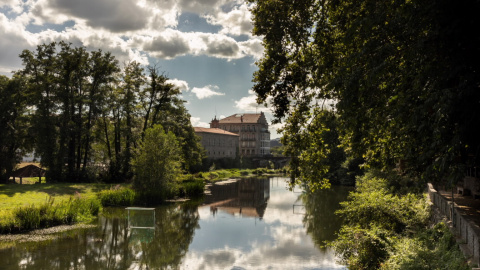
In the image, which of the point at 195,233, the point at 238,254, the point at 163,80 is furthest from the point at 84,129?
the point at 238,254

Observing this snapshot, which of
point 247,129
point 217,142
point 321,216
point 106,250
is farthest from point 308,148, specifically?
point 247,129

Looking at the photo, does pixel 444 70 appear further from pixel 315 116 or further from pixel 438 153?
pixel 315 116

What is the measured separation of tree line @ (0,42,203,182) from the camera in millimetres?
33250

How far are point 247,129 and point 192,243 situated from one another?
81146 mm

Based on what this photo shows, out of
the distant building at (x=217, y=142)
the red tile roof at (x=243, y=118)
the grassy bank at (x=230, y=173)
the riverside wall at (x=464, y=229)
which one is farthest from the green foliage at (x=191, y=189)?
the red tile roof at (x=243, y=118)

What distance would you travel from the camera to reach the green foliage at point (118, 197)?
26334 millimetres

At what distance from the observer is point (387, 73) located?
30.8 ft

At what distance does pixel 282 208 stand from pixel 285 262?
14848 millimetres

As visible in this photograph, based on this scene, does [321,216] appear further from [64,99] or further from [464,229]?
[64,99]

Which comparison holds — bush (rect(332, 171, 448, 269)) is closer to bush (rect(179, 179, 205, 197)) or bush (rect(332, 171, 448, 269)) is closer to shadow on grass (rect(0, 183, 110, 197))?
bush (rect(179, 179, 205, 197))

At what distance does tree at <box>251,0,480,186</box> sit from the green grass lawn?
59.5 ft

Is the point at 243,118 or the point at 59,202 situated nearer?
the point at 59,202

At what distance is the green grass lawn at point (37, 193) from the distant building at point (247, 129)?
6647 cm

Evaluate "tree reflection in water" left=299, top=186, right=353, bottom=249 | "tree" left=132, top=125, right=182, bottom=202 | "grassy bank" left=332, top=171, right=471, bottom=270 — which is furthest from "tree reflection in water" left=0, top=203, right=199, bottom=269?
"tree" left=132, top=125, right=182, bottom=202
